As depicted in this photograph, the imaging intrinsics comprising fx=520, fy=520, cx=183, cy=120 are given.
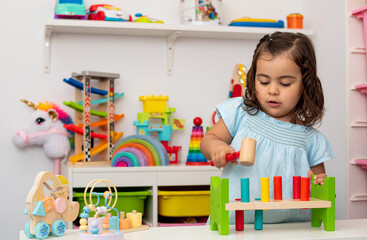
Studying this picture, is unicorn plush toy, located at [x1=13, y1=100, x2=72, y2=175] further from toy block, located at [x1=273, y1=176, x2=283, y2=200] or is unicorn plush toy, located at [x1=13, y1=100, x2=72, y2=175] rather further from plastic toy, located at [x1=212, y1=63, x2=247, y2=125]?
toy block, located at [x1=273, y1=176, x2=283, y2=200]

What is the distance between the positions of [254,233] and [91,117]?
4.65 feet

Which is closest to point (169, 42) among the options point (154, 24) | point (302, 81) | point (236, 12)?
point (154, 24)

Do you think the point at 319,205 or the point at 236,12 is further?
the point at 236,12

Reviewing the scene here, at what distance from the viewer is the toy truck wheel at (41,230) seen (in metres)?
0.88

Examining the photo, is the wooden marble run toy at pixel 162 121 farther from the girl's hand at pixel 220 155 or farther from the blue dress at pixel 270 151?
the girl's hand at pixel 220 155

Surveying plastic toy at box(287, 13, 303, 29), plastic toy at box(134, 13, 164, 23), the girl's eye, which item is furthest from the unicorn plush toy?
plastic toy at box(287, 13, 303, 29)

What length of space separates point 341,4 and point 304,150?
1.16 m

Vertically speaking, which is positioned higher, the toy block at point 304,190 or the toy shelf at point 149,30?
the toy shelf at point 149,30

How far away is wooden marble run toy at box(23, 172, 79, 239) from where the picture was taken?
89 centimetres

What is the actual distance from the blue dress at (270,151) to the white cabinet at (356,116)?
939 millimetres

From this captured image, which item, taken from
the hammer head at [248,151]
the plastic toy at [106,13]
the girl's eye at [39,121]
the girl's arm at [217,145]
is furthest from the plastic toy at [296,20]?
the hammer head at [248,151]

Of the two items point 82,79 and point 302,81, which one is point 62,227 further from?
point 82,79

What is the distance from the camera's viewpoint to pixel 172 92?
2.33m

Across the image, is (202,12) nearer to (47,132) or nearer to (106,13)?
(106,13)
